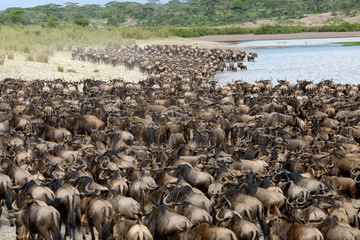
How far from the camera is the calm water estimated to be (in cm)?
3247

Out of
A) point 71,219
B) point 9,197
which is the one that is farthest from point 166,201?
point 9,197

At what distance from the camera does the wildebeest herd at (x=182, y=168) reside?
7.43 meters

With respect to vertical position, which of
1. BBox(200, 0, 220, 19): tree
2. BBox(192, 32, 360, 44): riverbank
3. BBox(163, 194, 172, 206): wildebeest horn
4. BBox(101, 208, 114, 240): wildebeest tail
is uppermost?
BBox(200, 0, 220, 19): tree

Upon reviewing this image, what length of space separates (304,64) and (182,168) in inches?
1296

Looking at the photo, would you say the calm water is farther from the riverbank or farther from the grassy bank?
the grassy bank

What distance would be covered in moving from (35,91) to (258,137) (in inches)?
410

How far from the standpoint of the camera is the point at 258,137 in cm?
1304

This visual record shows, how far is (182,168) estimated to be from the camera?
9.59 meters

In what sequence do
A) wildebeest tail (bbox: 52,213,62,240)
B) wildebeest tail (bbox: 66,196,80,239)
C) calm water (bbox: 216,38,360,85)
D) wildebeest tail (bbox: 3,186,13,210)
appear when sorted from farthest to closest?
calm water (bbox: 216,38,360,85) < wildebeest tail (bbox: 3,186,13,210) < wildebeest tail (bbox: 66,196,80,239) < wildebeest tail (bbox: 52,213,62,240)

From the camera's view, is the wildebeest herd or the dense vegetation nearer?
the wildebeest herd

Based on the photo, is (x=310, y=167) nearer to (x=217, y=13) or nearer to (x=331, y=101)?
(x=331, y=101)

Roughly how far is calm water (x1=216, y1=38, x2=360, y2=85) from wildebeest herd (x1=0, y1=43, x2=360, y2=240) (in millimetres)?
12950

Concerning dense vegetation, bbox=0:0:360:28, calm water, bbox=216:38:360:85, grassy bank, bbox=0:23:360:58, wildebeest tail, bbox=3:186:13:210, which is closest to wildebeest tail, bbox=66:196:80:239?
wildebeest tail, bbox=3:186:13:210

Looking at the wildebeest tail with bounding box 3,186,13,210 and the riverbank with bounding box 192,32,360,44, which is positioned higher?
the wildebeest tail with bounding box 3,186,13,210
